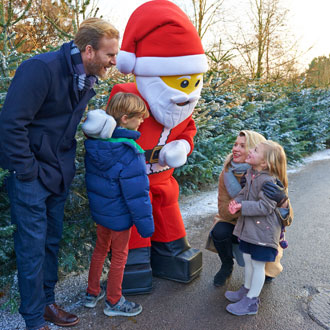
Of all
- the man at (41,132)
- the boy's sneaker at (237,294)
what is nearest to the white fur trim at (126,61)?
the man at (41,132)

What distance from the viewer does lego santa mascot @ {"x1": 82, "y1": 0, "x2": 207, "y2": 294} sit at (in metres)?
2.77

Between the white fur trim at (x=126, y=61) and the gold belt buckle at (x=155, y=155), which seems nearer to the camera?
the white fur trim at (x=126, y=61)

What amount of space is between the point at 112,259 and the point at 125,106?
1.12m

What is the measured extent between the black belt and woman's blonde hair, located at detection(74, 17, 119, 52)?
3.34ft

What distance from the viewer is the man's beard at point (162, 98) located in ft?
9.23

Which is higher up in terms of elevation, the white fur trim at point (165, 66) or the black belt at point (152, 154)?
the white fur trim at point (165, 66)

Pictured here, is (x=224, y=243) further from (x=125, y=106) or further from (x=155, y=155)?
(x=125, y=106)

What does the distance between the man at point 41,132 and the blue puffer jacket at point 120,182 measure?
21 cm

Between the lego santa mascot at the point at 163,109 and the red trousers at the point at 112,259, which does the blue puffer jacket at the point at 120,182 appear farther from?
the lego santa mascot at the point at 163,109

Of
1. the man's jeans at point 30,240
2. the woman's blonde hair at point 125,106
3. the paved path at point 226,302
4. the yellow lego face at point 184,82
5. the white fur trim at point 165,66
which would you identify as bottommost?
the paved path at point 226,302

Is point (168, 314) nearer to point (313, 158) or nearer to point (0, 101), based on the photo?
point (0, 101)

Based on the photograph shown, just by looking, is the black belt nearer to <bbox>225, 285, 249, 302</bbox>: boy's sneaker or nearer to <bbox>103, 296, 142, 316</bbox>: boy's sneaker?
<bbox>103, 296, 142, 316</bbox>: boy's sneaker

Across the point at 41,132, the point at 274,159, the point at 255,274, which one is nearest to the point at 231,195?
the point at 274,159

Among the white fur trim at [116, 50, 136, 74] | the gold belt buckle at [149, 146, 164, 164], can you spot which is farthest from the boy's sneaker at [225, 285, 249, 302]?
the white fur trim at [116, 50, 136, 74]
